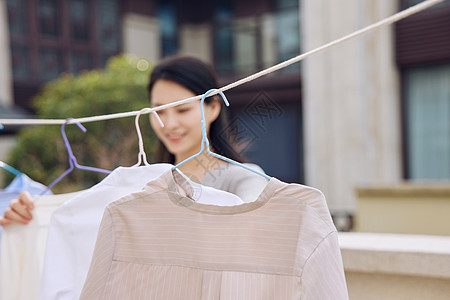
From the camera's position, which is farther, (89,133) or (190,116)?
(89,133)

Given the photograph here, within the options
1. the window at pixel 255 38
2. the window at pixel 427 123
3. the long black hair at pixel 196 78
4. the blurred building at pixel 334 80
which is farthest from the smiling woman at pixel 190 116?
the window at pixel 255 38

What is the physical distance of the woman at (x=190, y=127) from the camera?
4.91 feet

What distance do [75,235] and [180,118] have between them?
1.52 ft

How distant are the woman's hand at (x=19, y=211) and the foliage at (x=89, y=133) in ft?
18.5

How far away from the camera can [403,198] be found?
12.1ft

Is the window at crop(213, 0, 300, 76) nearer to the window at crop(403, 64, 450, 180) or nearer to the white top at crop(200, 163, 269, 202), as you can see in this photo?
the window at crop(403, 64, 450, 180)

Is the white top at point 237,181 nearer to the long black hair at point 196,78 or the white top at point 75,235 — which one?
the long black hair at point 196,78

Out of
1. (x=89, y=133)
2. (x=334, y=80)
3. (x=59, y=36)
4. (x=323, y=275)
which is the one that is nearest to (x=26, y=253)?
(x=323, y=275)

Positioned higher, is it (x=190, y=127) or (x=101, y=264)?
(x=190, y=127)

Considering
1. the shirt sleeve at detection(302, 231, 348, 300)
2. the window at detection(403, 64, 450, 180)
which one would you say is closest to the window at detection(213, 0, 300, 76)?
the window at detection(403, 64, 450, 180)

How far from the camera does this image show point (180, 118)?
1535mm

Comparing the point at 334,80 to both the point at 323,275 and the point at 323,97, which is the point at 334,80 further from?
the point at 323,275

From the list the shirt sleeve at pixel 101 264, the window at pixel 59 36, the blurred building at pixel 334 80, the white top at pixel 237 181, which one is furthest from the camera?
the window at pixel 59 36

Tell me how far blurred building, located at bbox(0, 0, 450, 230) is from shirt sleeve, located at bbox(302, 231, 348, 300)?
368 centimetres
